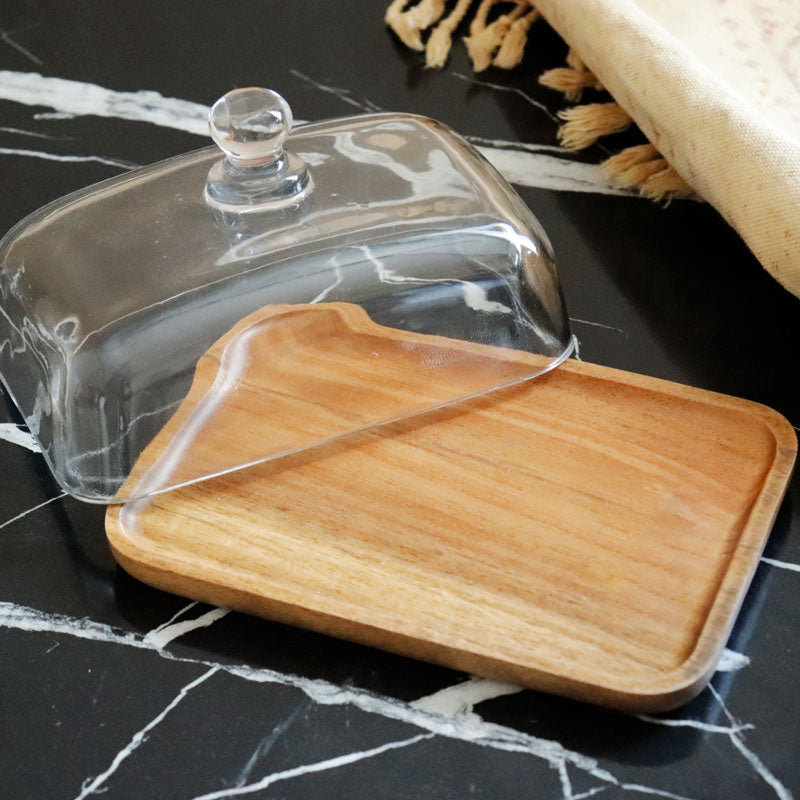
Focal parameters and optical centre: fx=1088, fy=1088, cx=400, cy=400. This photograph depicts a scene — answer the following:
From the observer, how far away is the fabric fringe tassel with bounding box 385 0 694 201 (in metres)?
0.98

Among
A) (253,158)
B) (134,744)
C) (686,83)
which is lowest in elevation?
(134,744)

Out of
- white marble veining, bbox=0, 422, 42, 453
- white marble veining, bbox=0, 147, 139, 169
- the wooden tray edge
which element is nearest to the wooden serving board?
the wooden tray edge

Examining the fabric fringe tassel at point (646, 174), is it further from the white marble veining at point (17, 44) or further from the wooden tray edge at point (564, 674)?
the white marble veining at point (17, 44)

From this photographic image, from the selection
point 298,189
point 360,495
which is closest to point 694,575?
point 360,495

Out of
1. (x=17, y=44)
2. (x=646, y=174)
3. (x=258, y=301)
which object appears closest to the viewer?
(x=258, y=301)

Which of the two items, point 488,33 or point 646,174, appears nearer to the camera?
point 646,174

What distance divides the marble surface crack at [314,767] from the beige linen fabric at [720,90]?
423 millimetres

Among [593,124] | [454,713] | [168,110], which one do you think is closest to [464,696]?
[454,713]

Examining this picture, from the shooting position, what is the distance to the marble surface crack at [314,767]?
0.55 metres

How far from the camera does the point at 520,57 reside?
3.72ft

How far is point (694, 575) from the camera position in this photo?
614 millimetres

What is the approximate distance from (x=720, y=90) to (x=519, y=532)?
16.0 inches

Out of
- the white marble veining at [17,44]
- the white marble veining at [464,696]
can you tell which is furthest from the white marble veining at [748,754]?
the white marble veining at [17,44]

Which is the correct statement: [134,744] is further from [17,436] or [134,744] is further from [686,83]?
[686,83]
